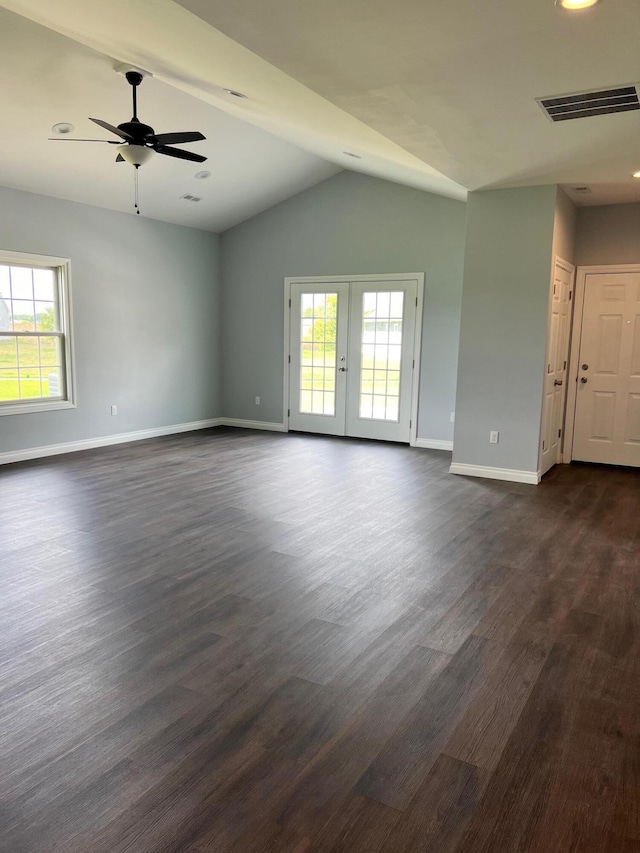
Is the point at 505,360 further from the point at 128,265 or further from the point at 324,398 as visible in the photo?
the point at 128,265

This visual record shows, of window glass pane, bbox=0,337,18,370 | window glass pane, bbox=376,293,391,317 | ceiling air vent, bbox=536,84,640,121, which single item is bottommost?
window glass pane, bbox=0,337,18,370

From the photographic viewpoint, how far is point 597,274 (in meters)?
6.19

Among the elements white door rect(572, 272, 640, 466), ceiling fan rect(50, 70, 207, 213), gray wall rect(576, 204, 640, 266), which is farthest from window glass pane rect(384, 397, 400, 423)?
ceiling fan rect(50, 70, 207, 213)

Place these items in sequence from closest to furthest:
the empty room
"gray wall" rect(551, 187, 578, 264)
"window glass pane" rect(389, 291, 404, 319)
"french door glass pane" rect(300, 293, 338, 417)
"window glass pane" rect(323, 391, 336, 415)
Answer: the empty room < "gray wall" rect(551, 187, 578, 264) < "window glass pane" rect(389, 291, 404, 319) < "french door glass pane" rect(300, 293, 338, 417) < "window glass pane" rect(323, 391, 336, 415)

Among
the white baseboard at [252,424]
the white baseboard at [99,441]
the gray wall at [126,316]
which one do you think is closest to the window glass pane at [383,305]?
the white baseboard at [252,424]

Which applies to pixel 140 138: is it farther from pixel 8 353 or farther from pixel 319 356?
pixel 319 356

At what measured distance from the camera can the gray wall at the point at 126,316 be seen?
6402 millimetres

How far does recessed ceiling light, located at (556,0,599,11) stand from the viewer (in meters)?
2.23

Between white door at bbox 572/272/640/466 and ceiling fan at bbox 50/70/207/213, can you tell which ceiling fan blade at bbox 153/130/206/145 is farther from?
white door at bbox 572/272/640/466

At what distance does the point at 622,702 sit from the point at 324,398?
19.9ft

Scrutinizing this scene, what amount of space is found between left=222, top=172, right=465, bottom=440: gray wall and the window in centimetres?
262

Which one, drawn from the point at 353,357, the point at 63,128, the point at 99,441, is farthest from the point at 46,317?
the point at 353,357

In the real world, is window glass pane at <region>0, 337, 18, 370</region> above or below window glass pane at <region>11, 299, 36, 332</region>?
below

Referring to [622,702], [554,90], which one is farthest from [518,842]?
[554,90]
